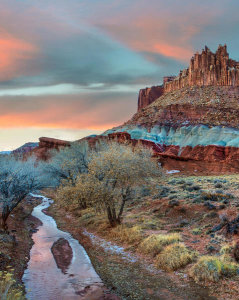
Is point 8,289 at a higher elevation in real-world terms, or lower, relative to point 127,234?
higher

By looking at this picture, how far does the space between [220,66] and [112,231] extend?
4186 inches

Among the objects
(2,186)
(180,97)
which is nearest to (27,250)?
(2,186)

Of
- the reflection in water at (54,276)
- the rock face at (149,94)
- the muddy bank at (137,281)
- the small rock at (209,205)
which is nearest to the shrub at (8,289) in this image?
the reflection in water at (54,276)

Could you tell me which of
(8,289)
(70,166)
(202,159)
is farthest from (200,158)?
(8,289)

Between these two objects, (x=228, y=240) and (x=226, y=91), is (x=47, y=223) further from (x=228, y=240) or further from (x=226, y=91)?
(x=226, y=91)

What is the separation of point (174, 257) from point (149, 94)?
15552 cm

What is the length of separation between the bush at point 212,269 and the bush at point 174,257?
3.09ft

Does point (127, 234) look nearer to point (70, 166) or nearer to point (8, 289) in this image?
point (8, 289)

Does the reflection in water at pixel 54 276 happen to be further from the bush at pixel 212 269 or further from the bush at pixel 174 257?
the bush at pixel 212 269

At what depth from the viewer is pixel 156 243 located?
15484 millimetres

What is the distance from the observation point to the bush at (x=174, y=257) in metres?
13.1

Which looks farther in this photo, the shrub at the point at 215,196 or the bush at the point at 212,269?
the shrub at the point at 215,196

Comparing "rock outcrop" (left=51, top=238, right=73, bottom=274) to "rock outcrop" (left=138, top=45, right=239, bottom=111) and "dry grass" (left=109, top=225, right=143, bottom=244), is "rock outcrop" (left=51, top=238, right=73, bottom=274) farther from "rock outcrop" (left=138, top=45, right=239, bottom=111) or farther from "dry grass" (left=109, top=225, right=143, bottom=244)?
"rock outcrop" (left=138, top=45, right=239, bottom=111)

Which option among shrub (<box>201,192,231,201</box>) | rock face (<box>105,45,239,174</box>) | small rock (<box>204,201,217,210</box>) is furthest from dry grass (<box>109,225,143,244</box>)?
rock face (<box>105,45,239,174</box>)
